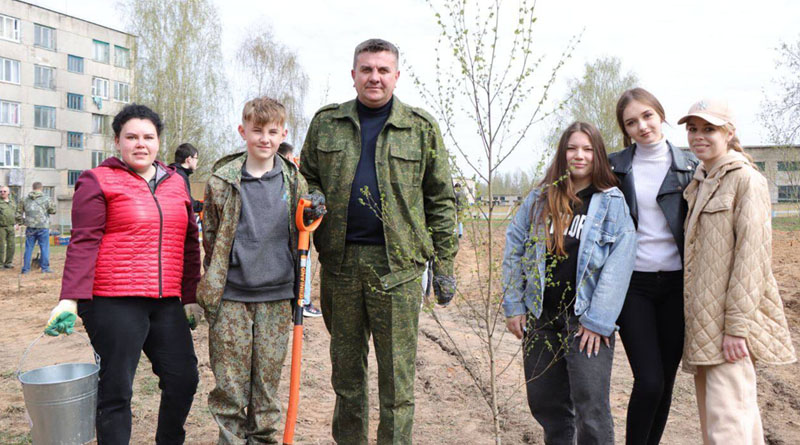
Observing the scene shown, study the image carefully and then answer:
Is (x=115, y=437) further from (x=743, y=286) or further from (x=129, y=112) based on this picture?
(x=743, y=286)

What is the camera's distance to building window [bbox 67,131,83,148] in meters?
36.7

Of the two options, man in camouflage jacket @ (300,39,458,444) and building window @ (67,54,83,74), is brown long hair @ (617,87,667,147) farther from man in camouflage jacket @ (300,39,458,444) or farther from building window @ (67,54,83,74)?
building window @ (67,54,83,74)

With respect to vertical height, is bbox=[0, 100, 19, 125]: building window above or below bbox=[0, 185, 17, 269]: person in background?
above

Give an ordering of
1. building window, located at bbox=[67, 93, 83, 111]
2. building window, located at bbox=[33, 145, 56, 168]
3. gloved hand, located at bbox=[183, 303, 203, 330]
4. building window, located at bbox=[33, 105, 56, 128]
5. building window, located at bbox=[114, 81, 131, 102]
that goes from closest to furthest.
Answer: gloved hand, located at bbox=[183, 303, 203, 330] → building window, located at bbox=[33, 105, 56, 128] → building window, located at bbox=[33, 145, 56, 168] → building window, located at bbox=[67, 93, 83, 111] → building window, located at bbox=[114, 81, 131, 102]

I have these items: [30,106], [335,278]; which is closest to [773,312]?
[335,278]

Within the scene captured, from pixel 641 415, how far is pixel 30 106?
4064cm

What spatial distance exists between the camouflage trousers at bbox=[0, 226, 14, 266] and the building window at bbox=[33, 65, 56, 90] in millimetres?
25830

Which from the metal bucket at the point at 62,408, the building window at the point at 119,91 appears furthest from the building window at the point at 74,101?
the metal bucket at the point at 62,408

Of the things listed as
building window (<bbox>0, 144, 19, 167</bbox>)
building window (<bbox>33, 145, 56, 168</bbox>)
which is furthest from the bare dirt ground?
building window (<bbox>33, 145, 56, 168</bbox>)

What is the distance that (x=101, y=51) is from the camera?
125ft

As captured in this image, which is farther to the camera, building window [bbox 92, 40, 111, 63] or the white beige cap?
building window [bbox 92, 40, 111, 63]

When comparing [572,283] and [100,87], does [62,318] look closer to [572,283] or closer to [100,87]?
[572,283]

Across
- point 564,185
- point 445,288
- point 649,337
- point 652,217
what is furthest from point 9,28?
point 649,337

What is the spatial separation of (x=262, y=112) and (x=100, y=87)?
135ft
